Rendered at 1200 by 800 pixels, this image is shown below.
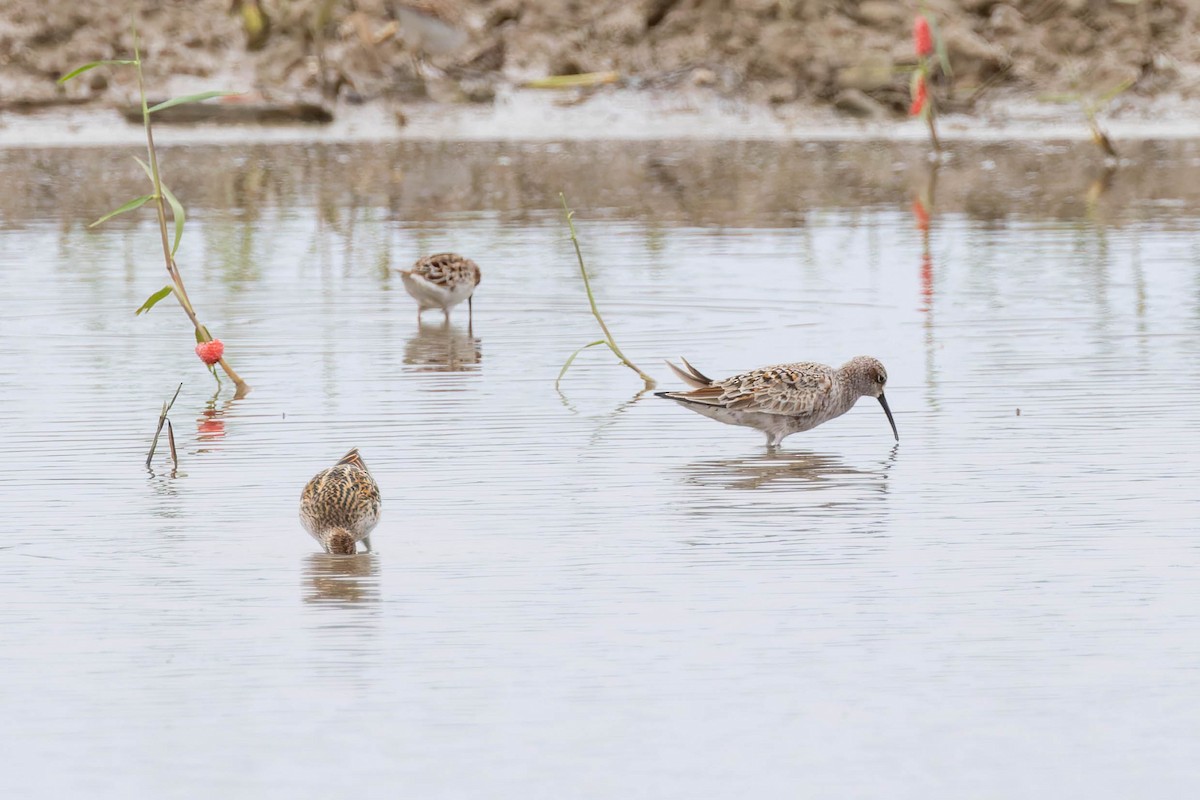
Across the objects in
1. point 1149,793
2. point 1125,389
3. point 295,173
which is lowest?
point 1149,793

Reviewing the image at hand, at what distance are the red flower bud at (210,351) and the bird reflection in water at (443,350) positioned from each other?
1.56m

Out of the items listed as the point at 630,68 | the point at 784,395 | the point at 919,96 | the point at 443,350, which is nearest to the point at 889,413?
the point at 784,395

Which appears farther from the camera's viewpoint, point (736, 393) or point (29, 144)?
point (29, 144)

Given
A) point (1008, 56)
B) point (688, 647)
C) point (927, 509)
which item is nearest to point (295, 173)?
point (1008, 56)

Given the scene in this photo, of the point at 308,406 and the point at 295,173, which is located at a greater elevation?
the point at 295,173

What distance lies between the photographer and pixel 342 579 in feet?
25.3

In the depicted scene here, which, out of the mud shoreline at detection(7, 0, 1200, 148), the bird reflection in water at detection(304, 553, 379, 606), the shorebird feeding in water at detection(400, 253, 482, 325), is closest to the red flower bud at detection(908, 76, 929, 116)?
the mud shoreline at detection(7, 0, 1200, 148)

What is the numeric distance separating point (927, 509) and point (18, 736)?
12.8 feet

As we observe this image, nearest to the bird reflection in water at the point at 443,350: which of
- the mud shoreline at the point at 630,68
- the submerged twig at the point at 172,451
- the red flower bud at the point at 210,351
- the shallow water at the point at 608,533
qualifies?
the shallow water at the point at 608,533

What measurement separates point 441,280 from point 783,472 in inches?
186

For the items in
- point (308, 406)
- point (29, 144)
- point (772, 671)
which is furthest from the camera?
point (29, 144)

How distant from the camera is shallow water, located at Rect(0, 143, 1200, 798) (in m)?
5.96

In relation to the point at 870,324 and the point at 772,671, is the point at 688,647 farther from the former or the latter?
the point at 870,324

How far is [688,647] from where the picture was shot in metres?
6.80
